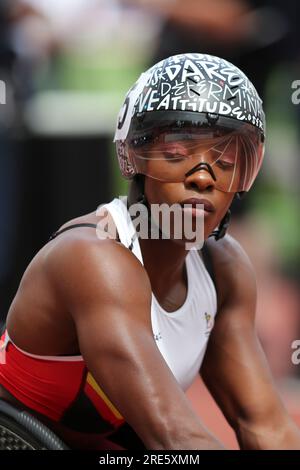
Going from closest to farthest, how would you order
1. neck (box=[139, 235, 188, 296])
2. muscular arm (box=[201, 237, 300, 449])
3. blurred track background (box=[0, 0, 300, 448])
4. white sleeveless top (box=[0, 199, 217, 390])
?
A: white sleeveless top (box=[0, 199, 217, 390]), neck (box=[139, 235, 188, 296]), muscular arm (box=[201, 237, 300, 449]), blurred track background (box=[0, 0, 300, 448])

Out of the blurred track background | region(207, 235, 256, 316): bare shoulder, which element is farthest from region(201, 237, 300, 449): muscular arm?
the blurred track background

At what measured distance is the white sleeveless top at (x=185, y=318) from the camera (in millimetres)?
3107

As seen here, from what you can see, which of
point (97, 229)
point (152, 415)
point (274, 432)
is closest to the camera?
point (152, 415)

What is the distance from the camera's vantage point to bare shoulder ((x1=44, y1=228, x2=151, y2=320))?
2818 millimetres

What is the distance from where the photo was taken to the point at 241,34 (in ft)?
20.8

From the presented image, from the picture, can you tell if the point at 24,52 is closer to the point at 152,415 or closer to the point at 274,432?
the point at 274,432

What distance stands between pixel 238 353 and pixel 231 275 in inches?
10.7

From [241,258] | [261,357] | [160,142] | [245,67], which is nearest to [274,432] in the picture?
[261,357]

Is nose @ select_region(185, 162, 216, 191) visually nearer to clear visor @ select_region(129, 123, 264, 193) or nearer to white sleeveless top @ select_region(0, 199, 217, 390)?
clear visor @ select_region(129, 123, 264, 193)

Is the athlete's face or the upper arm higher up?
the athlete's face

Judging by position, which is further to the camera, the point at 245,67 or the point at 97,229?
the point at 245,67

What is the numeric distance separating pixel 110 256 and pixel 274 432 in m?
0.97

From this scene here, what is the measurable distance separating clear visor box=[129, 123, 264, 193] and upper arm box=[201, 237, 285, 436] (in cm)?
46

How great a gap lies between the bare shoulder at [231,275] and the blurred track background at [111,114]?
2.56 m
